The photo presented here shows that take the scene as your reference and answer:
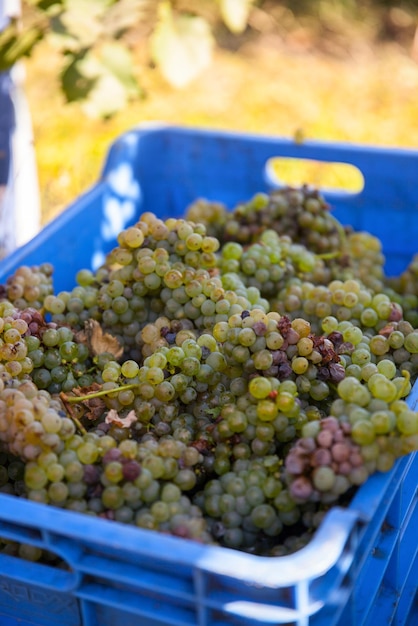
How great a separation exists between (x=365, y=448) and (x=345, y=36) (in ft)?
12.8

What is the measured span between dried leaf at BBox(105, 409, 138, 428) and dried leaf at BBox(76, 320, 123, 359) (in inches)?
7.6

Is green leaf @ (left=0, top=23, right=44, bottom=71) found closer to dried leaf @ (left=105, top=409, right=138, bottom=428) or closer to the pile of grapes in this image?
the pile of grapes

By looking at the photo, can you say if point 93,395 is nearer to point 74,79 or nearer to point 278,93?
point 74,79

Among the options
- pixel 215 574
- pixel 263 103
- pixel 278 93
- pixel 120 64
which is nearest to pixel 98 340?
pixel 215 574

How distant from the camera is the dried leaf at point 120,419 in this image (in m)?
1.11

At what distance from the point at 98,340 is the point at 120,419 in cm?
22

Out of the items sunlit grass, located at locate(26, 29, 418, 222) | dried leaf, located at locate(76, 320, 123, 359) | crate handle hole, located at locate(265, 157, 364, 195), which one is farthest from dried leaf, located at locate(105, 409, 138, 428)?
crate handle hole, located at locate(265, 157, 364, 195)

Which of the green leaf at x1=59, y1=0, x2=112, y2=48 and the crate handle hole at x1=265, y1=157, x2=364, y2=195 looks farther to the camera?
the crate handle hole at x1=265, y1=157, x2=364, y2=195

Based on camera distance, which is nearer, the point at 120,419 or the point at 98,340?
the point at 120,419

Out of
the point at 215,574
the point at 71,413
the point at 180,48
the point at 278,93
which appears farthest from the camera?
the point at 278,93

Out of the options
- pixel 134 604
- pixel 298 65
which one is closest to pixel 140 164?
pixel 134 604

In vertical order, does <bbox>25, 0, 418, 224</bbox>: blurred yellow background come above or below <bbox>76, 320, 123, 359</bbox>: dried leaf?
below

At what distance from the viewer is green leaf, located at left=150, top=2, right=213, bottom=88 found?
2379 millimetres

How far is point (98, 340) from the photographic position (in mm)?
1315
